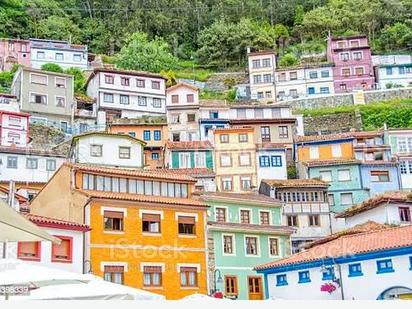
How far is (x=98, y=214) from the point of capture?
100ft

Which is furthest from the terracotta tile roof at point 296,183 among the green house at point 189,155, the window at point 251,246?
the window at point 251,246

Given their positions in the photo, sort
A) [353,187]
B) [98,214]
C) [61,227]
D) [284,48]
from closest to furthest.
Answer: [61,227]
[98,214]
[353,187]
[284,48]

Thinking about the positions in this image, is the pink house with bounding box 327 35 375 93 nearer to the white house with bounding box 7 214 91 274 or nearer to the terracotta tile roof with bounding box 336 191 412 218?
the terracotta tile roof with bounding box 336 191 412 218

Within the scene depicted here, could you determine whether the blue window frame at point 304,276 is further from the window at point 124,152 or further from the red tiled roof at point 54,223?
the window at point 124,152

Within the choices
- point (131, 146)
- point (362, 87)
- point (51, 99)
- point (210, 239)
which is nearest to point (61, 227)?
point (210, 239)

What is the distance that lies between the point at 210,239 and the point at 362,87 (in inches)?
1845

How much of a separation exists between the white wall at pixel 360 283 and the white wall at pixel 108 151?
58.7ft

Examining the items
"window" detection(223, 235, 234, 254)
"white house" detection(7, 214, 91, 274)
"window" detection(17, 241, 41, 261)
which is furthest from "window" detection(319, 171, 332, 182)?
"window" detection(17, 241, 41, 261)

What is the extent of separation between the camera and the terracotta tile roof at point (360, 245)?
87.6 feet

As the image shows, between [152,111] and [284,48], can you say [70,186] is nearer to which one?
[152,111]

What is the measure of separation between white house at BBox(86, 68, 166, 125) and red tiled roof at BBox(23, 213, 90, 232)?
120 feet

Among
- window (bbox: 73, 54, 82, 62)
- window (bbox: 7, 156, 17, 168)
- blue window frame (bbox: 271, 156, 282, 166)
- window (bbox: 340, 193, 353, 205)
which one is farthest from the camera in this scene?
window (bbox: 73, 54, 82, 62)

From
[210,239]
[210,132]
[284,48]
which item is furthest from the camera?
[284,48]

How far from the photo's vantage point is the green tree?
78875 millimetres
